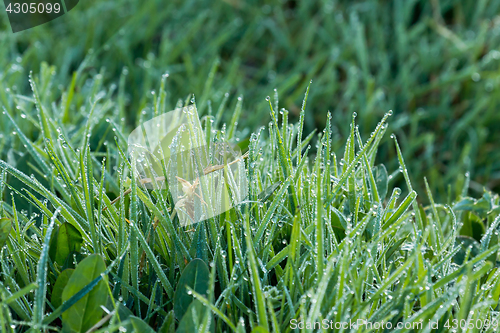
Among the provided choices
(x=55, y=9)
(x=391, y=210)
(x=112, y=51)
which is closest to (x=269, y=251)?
(x=391, y=210)

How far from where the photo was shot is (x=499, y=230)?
2.96 ft

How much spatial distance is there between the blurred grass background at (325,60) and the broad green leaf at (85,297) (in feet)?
3.52

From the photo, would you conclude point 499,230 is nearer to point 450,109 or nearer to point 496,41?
point 450,109

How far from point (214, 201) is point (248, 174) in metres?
0.07

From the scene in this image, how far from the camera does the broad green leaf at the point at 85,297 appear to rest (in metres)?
0.64

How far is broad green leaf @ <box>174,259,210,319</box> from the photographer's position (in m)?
0.67

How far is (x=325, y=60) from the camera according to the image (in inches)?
86.7

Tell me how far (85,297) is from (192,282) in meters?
0.14

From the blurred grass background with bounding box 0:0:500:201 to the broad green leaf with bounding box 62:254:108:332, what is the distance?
3.52ft
